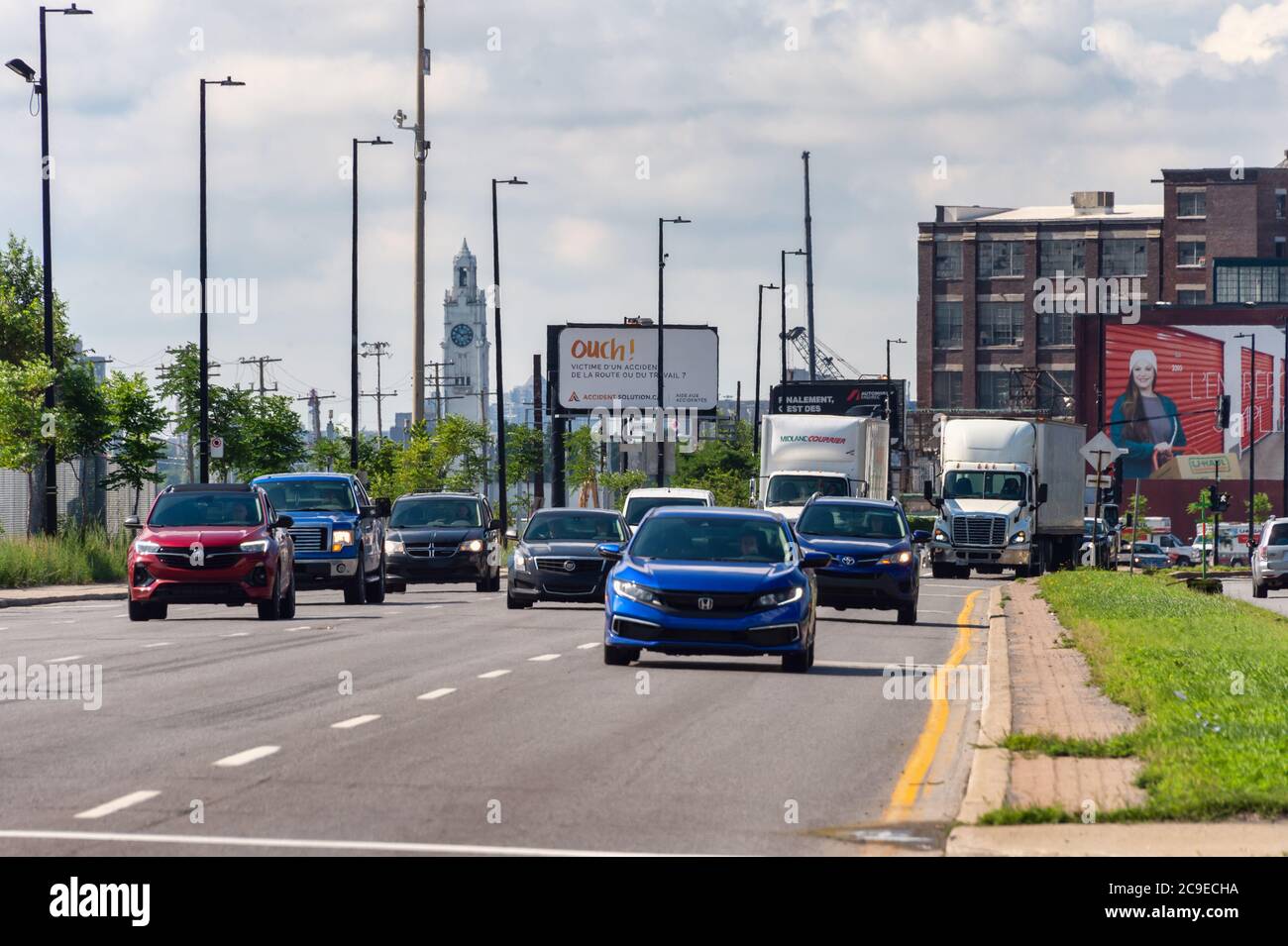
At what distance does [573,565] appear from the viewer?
31594 mm

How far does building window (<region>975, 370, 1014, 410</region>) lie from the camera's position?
128 m

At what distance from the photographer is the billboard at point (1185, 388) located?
373 feet

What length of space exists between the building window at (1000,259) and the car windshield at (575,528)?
3854 inches

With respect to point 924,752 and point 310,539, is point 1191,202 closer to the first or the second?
point 310,539

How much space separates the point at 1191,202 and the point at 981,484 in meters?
78.1

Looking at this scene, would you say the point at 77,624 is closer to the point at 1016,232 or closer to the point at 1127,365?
the point at 1127,365

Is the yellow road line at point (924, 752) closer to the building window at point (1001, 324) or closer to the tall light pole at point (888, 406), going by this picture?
the tall light pole at point (888, 406)

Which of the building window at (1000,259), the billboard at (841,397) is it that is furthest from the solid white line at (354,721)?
the building window at (1000,259)

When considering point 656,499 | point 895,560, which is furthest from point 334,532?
point 656,499

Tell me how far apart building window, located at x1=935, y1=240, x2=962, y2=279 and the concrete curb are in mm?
109025

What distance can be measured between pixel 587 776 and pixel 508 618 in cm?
1765

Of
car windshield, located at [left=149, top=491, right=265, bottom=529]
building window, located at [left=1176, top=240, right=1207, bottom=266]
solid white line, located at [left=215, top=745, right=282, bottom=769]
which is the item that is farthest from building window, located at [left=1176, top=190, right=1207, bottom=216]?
solid white line, located at [left=215, top=745, right=282, bottom=769]

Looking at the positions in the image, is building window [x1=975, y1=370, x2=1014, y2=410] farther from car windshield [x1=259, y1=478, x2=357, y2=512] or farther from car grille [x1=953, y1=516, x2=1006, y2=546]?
car windshield [x1=259, y1=478, x2=357, y2=512]
